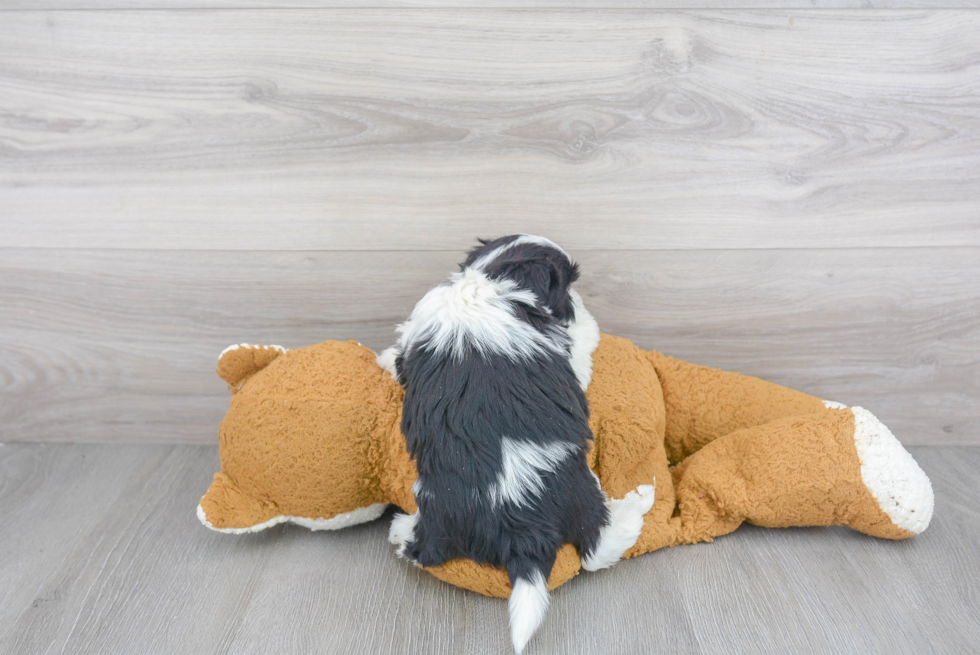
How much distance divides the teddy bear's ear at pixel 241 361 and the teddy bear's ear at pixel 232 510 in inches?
5.7

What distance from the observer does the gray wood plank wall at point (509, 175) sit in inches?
39.4

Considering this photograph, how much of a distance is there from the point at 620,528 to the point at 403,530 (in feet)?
0.87

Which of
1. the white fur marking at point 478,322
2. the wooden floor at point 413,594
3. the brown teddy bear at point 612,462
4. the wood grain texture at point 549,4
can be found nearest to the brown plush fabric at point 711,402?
the brown teddy bear at point 612,462

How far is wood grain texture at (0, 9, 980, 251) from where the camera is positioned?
997 mm

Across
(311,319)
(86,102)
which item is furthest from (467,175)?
(86,102)

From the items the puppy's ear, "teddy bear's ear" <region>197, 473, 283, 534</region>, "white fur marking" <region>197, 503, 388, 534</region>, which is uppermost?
the puppy's ear

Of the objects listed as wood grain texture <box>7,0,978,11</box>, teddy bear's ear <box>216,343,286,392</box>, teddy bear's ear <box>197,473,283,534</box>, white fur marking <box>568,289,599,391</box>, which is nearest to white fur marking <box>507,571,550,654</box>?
white fur marking <box>568,289,599,391</box>

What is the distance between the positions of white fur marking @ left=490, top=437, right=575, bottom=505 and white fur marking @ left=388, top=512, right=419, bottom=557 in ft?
0.44

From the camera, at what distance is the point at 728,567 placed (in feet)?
2.83

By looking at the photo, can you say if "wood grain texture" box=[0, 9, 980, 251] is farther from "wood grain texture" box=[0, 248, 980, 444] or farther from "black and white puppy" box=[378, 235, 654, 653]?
"black and white puppy" box=[378, 235, 654, 653]

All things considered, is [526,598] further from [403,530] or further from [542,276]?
[542,276]

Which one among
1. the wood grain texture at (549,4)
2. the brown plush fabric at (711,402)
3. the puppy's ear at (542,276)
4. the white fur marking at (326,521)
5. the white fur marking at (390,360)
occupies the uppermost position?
the wood grain texture at (549,4)

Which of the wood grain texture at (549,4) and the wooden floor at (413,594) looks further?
the wood grain texture at (549,4)

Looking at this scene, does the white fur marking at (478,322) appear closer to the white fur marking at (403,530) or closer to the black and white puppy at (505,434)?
the black and white puppy at (505,434)
